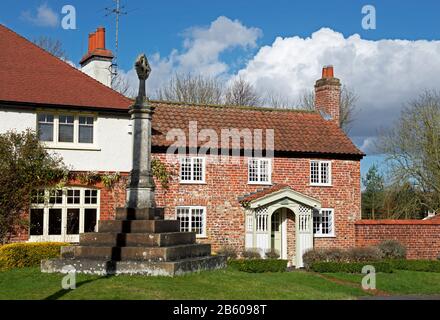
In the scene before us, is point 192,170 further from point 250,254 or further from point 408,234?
point 408,234

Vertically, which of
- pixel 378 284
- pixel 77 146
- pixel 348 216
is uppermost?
pixel 77 146

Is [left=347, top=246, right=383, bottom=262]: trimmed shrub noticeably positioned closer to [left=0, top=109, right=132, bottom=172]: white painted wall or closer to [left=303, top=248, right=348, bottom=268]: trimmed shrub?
[left=303, top=248, right=348, bottom=268]: trimmed shrub

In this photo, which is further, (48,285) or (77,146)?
(77,146)

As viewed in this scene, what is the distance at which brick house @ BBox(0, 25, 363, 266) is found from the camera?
2447 centimetres

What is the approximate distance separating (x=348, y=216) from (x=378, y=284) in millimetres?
8866

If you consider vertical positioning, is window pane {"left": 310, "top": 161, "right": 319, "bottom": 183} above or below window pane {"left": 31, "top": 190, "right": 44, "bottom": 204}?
above

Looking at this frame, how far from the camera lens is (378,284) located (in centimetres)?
2191

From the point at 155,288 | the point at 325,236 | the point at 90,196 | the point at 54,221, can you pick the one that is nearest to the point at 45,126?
the point at 90,196

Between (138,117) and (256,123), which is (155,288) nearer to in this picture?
(138,117)

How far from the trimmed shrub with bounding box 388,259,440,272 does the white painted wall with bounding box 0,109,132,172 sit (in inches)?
472

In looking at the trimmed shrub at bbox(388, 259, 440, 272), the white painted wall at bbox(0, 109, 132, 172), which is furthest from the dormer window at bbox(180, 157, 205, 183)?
the trimmed shrub at bbox(388, 259, 440, 272)

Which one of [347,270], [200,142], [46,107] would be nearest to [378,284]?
[347,270]

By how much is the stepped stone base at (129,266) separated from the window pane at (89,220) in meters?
8.67

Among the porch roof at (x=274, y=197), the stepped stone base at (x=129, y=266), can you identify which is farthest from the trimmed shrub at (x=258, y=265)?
the stepped stone base at (x=129, y=266)
